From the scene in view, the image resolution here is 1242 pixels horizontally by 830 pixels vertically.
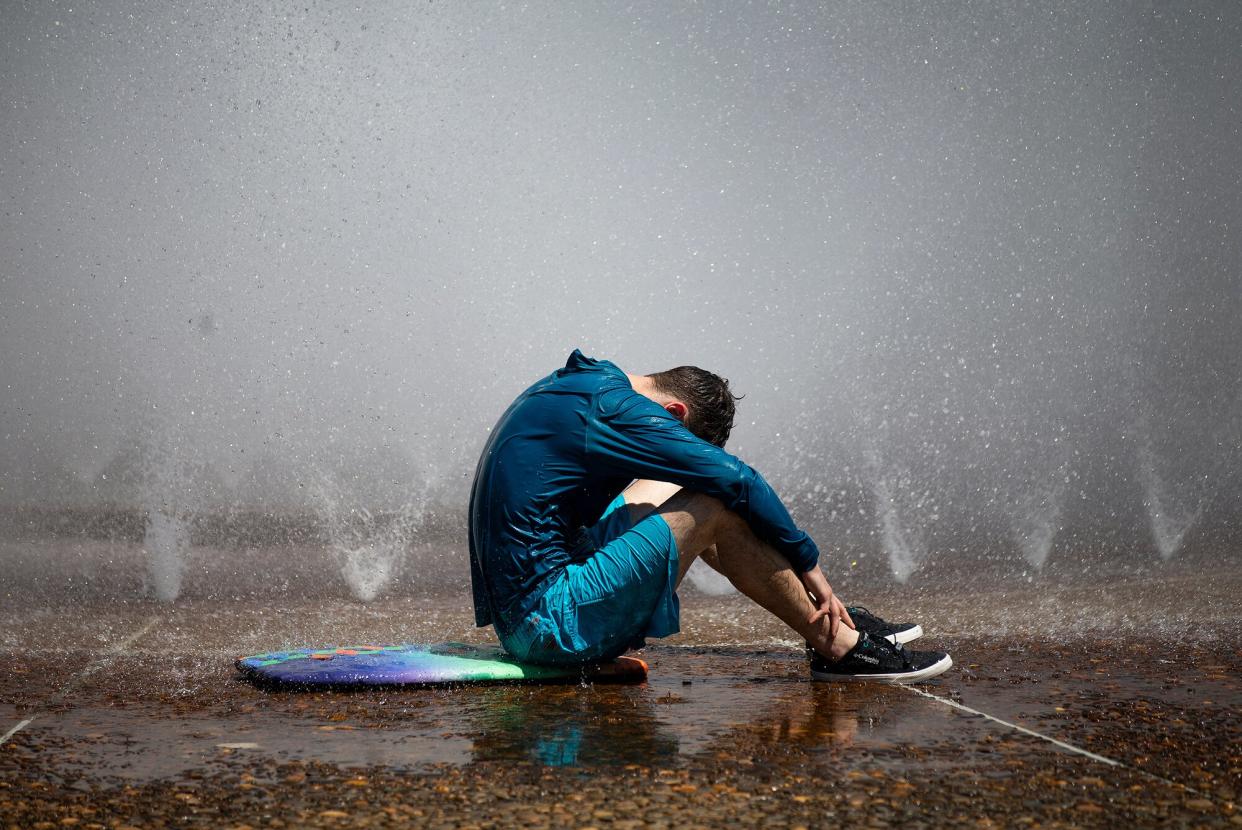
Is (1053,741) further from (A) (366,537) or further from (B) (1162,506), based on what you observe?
(B) (1162,506)

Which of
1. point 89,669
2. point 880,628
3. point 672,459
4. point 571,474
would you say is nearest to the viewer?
point 672,459

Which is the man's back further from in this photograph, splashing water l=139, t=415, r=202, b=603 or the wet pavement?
splashing water l=139, t=415, r=202, b=603

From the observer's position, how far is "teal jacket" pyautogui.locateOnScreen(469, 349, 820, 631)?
11.9 feet

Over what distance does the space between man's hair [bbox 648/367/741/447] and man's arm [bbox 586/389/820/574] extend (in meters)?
0.17

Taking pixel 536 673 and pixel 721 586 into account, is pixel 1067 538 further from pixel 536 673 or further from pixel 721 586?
pixel 536 673

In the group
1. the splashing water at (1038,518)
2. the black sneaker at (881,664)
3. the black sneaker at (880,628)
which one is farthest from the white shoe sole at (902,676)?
the splashing water at (1038,518)

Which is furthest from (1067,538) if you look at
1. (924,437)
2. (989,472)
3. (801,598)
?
(801,598)

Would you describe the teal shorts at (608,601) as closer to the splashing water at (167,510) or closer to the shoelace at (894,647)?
the shoelace at (894,647)

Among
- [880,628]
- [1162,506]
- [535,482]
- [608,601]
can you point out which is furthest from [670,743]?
[1162,506]

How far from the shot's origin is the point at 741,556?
3.74 m

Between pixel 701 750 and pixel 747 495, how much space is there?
93 cm

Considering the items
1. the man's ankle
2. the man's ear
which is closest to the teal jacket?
the man's ear

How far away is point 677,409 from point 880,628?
0.96 meters

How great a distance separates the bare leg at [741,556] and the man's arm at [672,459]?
0.05 m
